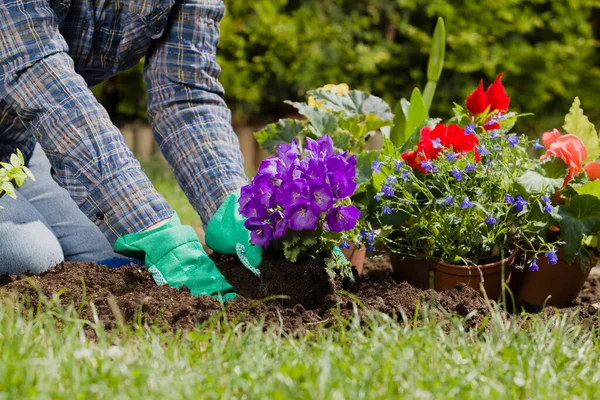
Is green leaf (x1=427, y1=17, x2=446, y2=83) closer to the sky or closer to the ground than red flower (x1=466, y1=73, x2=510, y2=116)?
closer to the sky

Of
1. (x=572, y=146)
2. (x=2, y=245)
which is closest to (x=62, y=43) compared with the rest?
(x=2, y=245)

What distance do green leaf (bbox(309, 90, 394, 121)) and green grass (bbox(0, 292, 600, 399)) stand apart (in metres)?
1.28

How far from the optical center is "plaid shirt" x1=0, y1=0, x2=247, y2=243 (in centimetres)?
201

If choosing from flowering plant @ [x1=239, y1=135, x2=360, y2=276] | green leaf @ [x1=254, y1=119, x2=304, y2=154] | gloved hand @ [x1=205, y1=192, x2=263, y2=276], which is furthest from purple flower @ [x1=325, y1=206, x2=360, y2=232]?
green leaf @ [x1=254, y1=119, x2=304, y2=154]

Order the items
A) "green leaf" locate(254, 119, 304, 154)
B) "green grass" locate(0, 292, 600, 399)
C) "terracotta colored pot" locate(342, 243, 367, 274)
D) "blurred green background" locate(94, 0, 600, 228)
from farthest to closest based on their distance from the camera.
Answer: "blurred green background" locate(94, 0, 600, 228), "green leaf" locate(254, 119, 304, 154), "terracotta colored pot" locate(342, 243, 367, 274), "green grass" locate(0, 292, 600, 399)

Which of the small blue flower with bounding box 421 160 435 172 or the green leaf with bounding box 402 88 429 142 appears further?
the green leaf with bounding box 402 88 429 142

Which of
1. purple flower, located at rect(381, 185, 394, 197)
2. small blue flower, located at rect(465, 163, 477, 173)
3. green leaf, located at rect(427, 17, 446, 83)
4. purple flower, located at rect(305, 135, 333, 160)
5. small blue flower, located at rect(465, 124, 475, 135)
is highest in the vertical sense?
green leaf, located at rect(427, 17, 446, 83)

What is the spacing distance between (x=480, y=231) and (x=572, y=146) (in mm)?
381

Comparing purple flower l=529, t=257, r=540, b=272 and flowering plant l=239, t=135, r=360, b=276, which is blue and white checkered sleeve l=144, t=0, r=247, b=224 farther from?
purple flower l=529, t=257, r=540, b=272

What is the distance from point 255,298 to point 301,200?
312 millimetres

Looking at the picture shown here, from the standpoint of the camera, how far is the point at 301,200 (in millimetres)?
1861

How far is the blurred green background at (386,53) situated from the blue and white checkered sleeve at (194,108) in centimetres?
288

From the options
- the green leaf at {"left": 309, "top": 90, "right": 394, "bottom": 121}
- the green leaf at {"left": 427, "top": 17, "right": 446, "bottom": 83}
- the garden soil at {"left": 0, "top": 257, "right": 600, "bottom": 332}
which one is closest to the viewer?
the garden soil at {"left": 0, "top": 257, "right": 600, "bottom": 332}

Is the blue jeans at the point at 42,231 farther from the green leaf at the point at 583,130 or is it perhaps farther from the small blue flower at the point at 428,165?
the green leaf at the point at 583,130
